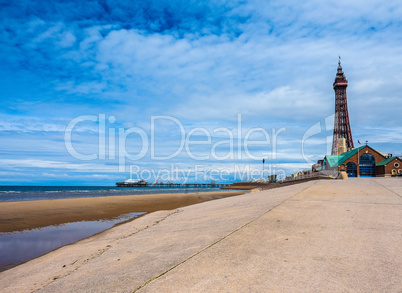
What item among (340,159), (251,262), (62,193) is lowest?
(62,193)

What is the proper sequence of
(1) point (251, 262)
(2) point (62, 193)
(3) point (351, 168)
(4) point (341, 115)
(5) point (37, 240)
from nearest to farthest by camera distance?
(1) point (251, 262) < (5) point (37, 240) < (2) point (62, 193) < (3) point (351, 168) < (4) point (341, 115)

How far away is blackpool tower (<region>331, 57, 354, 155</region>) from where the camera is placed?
10597cm

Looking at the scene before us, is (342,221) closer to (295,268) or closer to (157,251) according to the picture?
(295,268)

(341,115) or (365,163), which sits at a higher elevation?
(341,115)

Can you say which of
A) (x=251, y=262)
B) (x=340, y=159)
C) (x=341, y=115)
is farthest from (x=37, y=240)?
(x=341, y=115)

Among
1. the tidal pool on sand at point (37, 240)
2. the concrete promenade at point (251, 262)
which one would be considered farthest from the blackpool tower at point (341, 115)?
the concrete promenade at point (251, 262)

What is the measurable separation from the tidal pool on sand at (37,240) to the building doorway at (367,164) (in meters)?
68.0

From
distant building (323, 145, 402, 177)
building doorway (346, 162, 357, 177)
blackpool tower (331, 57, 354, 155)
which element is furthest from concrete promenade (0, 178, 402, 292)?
blackpool tower (331, 57, 354, 155)

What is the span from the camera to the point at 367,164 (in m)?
66.8

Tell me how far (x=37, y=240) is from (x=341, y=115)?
117 metres

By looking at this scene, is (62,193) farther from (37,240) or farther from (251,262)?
(251,262)

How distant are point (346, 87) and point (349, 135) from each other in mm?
21243

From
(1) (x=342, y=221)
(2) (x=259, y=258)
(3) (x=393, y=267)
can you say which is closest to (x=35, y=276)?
(2) (x=259, y=258)

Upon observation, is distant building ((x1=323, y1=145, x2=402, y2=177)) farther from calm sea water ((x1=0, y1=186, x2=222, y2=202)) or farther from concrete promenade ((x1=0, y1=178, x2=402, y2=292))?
A: concrete promenade ((x1=0, y1=178, x2=402, y2=292))
